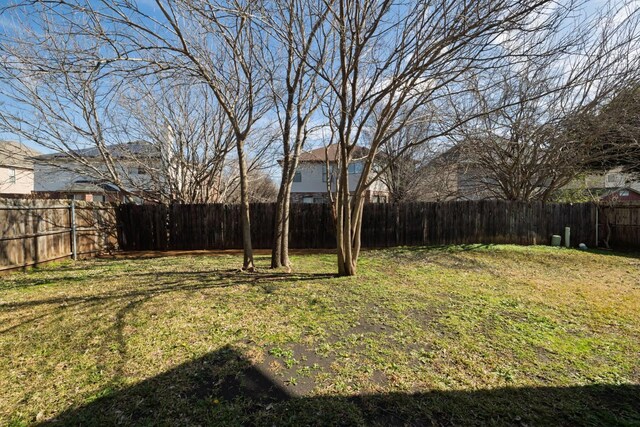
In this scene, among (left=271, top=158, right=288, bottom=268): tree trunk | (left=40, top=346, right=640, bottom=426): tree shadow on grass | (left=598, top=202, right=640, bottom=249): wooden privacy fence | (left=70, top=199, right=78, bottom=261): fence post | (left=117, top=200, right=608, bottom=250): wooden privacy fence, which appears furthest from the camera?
(left=117, top=200, right=608, bottom=250): wooden privacy fence

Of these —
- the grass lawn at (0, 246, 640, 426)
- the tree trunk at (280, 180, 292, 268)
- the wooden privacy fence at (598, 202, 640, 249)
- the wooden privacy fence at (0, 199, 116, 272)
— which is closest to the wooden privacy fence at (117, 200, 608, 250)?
the wooden privacy fence at (598, 202, 640, 249)

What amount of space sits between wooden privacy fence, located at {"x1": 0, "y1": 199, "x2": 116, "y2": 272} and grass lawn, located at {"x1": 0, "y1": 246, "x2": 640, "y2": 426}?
927 millimetres

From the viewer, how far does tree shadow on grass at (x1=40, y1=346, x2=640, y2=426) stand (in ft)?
6.61

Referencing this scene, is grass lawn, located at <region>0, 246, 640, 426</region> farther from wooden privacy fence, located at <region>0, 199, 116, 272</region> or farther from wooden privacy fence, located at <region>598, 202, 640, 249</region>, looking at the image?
wooden privacy fence, located at <region>598, 202, 640, 249</region>

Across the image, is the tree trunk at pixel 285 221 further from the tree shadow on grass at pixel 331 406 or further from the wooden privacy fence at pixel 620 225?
the wooden privacy fence at pixel 620 225

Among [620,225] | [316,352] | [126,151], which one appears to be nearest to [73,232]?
[126,151]

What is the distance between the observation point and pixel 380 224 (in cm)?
1030

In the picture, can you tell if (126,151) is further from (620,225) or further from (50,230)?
(620,225)

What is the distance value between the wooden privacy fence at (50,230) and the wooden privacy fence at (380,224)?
3.36 ft

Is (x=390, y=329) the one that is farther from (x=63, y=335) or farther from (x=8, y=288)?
(x=8, y=288)

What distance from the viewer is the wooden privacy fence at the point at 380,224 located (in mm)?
10078

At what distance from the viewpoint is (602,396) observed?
7.55 ft

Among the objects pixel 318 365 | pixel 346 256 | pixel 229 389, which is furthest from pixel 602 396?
pixel 346 256

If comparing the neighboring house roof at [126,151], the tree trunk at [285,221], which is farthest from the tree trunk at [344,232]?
the neighboring house roof at [126,151]
